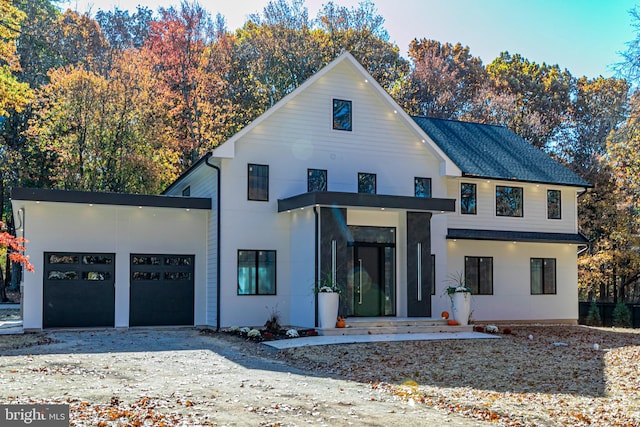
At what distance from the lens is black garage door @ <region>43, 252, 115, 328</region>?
19.3m

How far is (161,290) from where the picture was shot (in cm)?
2062

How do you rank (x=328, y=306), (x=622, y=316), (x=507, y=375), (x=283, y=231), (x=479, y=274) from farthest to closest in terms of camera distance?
(x=622, y=316) → (x=479, y=274) → (x=283, y=231) → (x=328, y=306) → (x=507, y=375)

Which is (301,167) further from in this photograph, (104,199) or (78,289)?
(78,289)

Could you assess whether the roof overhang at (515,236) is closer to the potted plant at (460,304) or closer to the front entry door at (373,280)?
the front entry door at (373,280)

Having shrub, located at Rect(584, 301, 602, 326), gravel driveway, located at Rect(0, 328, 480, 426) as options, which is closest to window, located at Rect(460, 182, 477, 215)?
shrub, located at Rect(584, 301, 602, 326)

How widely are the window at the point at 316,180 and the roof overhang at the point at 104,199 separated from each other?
3.12 meters

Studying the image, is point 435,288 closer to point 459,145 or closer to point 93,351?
point 459,145

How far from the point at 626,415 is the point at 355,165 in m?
13.2

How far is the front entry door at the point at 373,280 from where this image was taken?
69.0ft

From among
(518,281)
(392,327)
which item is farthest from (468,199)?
(392,327)

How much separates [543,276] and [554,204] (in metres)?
2.79

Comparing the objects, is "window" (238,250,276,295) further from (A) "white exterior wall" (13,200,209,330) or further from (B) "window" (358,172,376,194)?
(B) "window" (358,172,376,194)

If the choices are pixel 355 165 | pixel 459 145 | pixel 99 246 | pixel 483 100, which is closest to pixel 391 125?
pixel 355 165

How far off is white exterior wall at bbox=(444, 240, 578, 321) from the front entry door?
3.13 m
